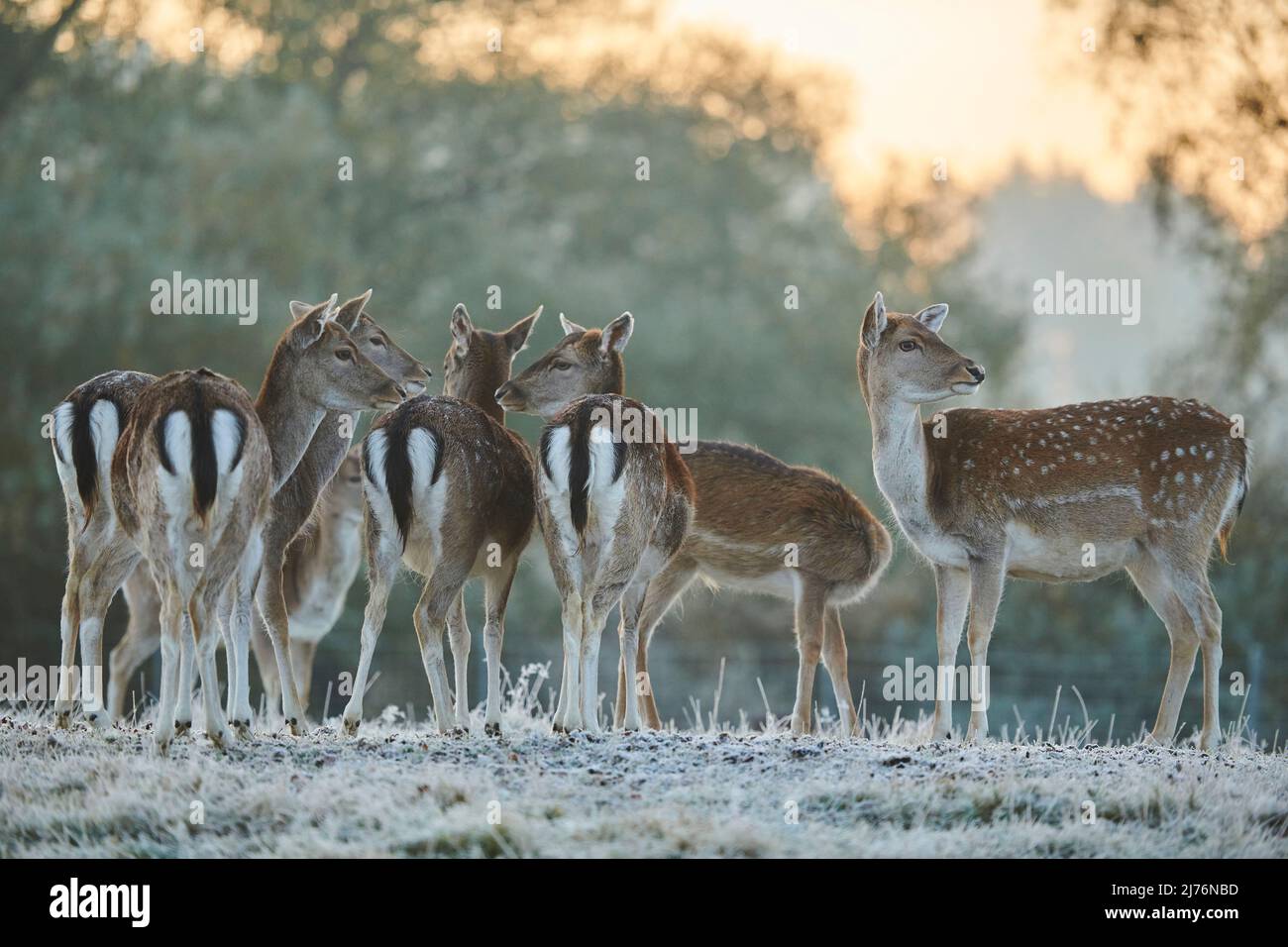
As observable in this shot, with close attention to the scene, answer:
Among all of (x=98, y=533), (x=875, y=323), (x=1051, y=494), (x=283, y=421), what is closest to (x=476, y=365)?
(x=283, y=421)

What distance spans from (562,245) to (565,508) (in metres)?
22.7

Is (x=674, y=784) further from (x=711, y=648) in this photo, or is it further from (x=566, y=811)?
(x=711, y=648)

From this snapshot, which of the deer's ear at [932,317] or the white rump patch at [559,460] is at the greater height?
the deer's ear at [932,317]

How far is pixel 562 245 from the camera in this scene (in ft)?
99.7

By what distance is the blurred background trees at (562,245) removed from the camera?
19125mm

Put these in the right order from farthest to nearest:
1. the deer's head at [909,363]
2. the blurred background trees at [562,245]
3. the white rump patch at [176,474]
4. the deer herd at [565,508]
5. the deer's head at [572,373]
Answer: the blurred background trees at [562,245] → the deer's head at [572,373] → the deer's head at [909,363] → the deer herd at [565,508] → the white rump patch at [176,474]

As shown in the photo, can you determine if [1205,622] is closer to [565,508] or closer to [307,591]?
[565,508]

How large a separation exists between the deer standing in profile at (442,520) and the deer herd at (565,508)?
0.05ft

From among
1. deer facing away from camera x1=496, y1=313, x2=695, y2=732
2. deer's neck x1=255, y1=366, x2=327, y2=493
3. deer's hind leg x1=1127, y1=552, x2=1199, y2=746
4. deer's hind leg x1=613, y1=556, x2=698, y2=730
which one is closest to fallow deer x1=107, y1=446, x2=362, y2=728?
deer's neck x1=255, y1=366, x2=327, y2=493

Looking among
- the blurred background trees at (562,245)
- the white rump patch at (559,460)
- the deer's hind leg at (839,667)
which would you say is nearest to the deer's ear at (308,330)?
the white rump patch at (559,460)

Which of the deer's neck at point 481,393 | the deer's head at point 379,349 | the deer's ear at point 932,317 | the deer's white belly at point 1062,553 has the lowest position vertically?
the deer's white belly at point 1062,553

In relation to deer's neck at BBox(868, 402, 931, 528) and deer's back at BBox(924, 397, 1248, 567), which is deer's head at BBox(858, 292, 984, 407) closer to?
deer's neck at BBox(868, 402, 931, 528)

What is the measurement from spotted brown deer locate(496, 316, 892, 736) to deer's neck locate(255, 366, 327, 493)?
4.42 ft

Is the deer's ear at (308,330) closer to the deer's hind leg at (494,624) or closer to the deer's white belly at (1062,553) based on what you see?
the deer's hind leg at (494,624)
